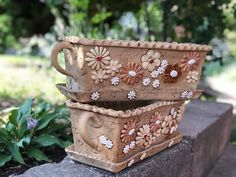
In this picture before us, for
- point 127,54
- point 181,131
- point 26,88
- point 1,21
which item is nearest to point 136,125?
point 127,54

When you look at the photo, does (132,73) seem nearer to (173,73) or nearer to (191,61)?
(173,73)

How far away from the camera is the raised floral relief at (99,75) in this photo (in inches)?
80.8

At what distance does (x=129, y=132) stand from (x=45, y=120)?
726 mm

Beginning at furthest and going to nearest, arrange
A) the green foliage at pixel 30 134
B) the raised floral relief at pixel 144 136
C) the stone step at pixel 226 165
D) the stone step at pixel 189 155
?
the stone step at pixel 226 165 < the green foliage at pixel 30 134 < the raised floral relief at pixel 144 136 < the stone step at pixel 189 155

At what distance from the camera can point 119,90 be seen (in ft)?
7.06

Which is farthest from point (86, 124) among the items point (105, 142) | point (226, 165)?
point (226, 165)

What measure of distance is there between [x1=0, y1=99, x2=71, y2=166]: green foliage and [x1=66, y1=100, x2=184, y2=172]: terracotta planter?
1.11 ft

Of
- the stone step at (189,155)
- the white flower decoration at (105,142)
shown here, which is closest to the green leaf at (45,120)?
the stone step at (189,155)

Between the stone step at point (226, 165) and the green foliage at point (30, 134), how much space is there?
1282 millimetres

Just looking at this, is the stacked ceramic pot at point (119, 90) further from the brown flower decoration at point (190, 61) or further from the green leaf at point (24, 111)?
the green leaf at point (24, 111)

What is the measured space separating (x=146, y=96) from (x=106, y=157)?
39 centimetres

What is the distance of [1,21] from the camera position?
382 inches

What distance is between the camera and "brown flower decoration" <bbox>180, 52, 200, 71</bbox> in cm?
236

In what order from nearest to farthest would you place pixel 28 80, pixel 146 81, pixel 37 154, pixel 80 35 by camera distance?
pixel 146 81 < pixel 37 154 < pixel 28 80 < pixel 80 35
